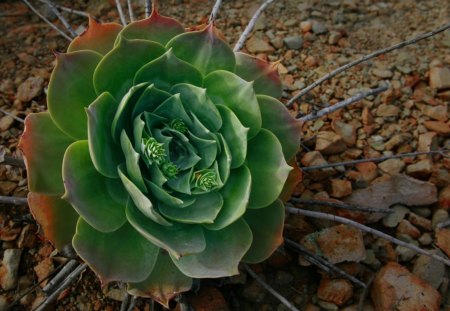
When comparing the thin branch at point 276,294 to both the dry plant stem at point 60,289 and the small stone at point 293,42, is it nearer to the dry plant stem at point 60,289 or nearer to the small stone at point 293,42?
the dry plant stem at point 60,289

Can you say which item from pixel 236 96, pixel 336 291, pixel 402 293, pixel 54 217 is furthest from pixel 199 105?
pixel 402 293

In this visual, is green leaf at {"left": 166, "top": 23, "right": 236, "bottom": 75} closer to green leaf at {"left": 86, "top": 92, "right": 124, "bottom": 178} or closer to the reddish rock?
green leaf at {"left": 86, "top": 92, "right": 124, "bottom": 178}

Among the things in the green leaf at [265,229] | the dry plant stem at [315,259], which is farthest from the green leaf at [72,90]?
the dry plant stem at [315,259]

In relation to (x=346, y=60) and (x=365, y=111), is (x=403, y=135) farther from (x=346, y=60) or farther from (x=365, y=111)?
(x=346, y=60)

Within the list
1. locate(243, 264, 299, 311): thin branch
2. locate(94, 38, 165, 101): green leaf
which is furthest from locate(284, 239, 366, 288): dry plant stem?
locate(94, 38, 165, 101): green leaf

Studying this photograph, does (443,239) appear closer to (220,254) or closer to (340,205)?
(340,205)

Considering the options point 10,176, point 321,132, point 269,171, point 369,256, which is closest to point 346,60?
point 321,132
